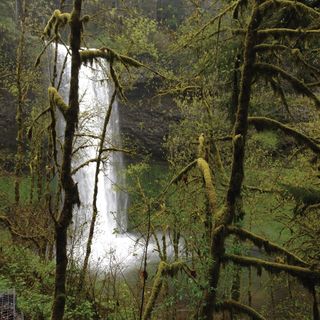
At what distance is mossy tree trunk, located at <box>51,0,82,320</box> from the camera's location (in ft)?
21.3

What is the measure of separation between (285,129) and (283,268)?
2.29 m

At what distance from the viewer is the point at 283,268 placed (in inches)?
276

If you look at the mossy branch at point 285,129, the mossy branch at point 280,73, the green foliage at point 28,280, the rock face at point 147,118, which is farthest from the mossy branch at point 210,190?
the rock face at point 147,118

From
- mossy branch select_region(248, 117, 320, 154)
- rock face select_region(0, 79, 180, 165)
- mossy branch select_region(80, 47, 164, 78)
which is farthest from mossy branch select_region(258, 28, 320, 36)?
rock face select_region(0, 79, 180, 165)

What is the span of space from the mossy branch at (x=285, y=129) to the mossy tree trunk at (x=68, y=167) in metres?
2.99

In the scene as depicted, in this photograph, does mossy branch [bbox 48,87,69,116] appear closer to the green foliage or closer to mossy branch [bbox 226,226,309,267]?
mossy branch [bbox 226,226,309,267]

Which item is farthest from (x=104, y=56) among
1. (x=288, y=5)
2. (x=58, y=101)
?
(x=288, y=5)

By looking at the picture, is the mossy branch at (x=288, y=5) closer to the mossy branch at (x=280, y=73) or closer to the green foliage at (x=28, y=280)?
the mossy branch at (x=280, y=73)

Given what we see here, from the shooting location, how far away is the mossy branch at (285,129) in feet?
23.0

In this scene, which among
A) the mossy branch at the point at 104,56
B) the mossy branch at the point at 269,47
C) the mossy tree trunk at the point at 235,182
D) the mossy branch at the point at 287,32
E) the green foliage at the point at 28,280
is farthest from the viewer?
the green foliage at the point at 28,280

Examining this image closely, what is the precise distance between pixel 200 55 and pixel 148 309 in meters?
5.61

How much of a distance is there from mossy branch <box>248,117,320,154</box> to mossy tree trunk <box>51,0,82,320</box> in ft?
9.81

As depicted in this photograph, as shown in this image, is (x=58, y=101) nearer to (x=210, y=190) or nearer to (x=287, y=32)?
(x=210, y=190)

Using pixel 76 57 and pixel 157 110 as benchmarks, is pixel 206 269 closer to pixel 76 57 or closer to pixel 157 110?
pixel 76 57
